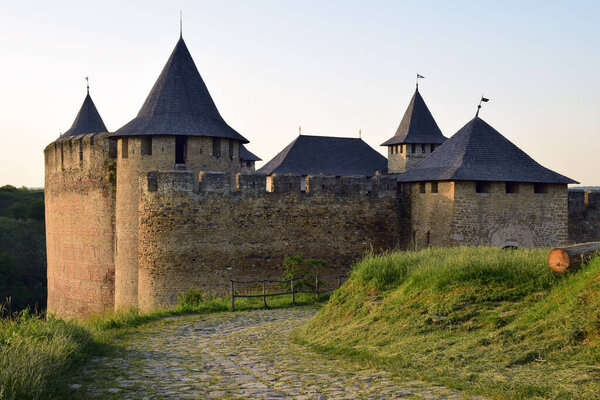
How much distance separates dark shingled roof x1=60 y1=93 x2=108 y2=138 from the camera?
97.1ft

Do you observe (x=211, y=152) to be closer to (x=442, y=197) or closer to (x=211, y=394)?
(x=442, y=197)

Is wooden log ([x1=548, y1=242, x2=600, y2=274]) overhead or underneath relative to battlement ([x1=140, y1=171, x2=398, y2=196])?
underneath

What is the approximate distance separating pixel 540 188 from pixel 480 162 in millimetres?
1939

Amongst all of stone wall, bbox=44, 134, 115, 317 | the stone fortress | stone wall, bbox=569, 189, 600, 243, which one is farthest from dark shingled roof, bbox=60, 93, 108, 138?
stone wall, bbox=569, 189, 600, 243

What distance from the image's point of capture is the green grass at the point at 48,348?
20.8ft

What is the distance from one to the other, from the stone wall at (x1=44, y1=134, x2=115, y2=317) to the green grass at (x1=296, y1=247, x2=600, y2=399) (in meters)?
11.7

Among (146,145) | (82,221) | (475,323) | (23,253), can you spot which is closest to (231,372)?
(475,323)

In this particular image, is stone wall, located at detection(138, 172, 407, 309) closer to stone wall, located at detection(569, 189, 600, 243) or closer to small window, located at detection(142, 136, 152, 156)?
small window, located at detection(142, 136, 152, 156)

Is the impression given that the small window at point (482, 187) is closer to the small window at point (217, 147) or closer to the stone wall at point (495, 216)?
the stone wall at point (495, 216)

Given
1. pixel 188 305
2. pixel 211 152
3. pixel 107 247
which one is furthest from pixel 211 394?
pixel 107 247

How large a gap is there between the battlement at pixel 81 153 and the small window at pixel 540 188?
1288 cm

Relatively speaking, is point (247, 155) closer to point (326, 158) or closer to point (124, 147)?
point (326, 158)

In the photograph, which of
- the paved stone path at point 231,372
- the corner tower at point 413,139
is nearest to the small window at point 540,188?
the paved stone path at point 231,372

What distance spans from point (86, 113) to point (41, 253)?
15.6 meters
